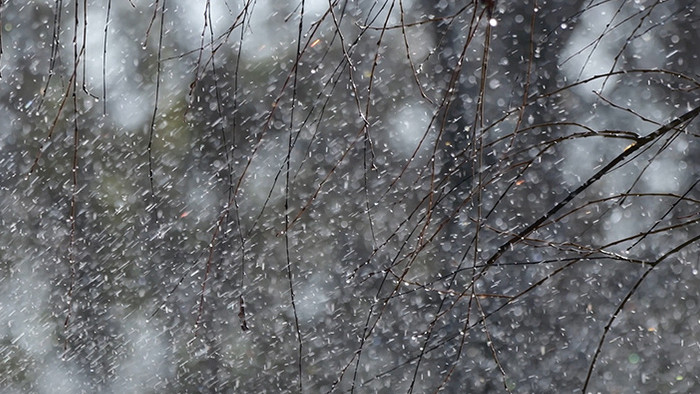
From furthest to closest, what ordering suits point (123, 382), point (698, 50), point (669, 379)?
point (123, 382) < point (669, 379) < point (698, 50)

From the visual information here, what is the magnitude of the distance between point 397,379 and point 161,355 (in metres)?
1.70

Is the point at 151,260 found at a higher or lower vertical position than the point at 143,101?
lower

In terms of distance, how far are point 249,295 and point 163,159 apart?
1.10 metres

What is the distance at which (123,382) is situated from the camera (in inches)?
287

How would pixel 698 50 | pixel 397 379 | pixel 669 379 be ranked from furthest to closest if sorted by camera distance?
1. pixel 397 379
2. pixel 669 379
3. pixel 698 50

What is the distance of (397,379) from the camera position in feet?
22.1

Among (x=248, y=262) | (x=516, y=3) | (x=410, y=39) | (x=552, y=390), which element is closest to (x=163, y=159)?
(x=248, y=262)

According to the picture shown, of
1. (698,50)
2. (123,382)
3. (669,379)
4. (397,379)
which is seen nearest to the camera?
(698,50)

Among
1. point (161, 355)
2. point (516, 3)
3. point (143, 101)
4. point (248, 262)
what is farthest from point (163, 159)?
point (516, 3)

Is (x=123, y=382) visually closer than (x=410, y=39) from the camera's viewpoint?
No

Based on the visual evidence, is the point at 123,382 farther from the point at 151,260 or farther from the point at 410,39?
the point at 410,39

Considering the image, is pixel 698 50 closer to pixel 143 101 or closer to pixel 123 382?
pixel 143 101

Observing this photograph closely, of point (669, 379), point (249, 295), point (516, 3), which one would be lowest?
point (669, 379)

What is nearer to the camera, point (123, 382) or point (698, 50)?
point (698, 50)
